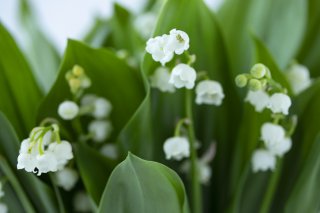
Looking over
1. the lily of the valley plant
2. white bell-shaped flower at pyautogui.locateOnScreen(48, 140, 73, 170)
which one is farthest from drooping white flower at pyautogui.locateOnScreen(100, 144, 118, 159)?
white bell-shaped flower at pyautogui.locateOnScreen(48, 140, 73, 170)

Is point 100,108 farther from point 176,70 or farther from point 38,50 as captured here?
point 38,50

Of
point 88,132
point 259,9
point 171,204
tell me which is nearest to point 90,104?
point 88,132

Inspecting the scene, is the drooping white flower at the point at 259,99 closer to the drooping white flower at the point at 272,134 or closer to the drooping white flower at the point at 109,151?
the drooping white flower at the point at 272,134

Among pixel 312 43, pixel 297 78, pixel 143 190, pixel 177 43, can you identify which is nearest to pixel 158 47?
pixel 177 43

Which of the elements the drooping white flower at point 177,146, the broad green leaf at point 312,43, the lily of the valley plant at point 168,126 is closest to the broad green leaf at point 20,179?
the lily of the valley plant at point 168,126

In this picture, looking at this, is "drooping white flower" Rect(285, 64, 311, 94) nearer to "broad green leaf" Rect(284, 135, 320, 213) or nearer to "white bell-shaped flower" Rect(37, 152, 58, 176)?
"broad green leaf" Rect(284, 135, 320, 213)

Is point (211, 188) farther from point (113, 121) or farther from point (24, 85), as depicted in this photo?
point (24, 85)

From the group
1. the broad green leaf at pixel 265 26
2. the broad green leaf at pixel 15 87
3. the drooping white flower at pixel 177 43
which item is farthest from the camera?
the broad green leaf at pixel 265 26
